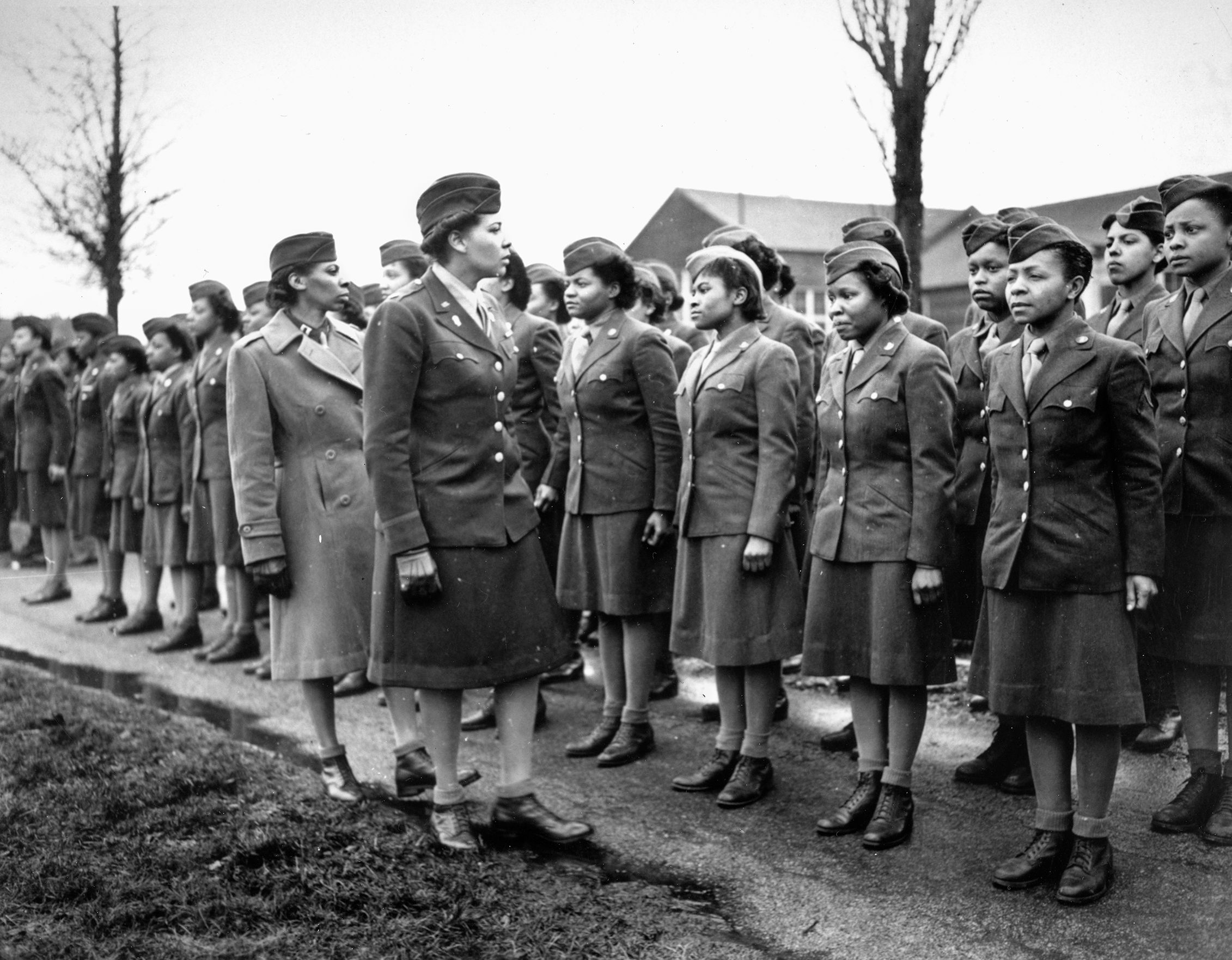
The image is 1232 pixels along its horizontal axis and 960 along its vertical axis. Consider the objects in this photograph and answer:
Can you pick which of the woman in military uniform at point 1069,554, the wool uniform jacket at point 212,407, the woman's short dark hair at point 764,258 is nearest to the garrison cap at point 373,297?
the wool uniform jacket at point 212,407

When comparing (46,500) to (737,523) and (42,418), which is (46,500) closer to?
(42,418)

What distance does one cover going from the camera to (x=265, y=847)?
423cm

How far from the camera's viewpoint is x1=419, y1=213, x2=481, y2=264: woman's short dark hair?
4.47 meters

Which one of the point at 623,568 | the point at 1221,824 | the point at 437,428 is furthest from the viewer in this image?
the point at 623,568

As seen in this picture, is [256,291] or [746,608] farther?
[256,291]

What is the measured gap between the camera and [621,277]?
566 cm

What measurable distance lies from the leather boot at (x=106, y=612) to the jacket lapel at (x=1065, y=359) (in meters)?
8.27

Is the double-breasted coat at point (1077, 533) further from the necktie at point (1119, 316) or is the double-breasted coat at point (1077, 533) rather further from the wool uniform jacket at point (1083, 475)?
the necktie at point (1119, 316)

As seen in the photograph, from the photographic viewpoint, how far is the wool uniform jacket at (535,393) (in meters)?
6.75

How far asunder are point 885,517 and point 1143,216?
187cm

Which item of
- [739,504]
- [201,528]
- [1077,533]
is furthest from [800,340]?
[201,528]

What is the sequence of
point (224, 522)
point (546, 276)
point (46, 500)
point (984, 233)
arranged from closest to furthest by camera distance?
point (984, 233), point (546, 276), point (224, 522), point (46, 500)

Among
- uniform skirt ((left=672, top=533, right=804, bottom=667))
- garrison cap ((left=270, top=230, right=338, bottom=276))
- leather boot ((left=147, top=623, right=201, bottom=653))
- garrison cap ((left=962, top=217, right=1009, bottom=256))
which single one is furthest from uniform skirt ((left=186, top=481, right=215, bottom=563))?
garrison cap ((left=962, top=217, right=1009, bottom=256))

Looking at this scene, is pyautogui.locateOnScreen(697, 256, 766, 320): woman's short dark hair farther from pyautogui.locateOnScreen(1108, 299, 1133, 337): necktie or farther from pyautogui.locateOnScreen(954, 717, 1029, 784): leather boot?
pyautogui.locateOnScreen(954, 717, 1029, 784): leather boot
